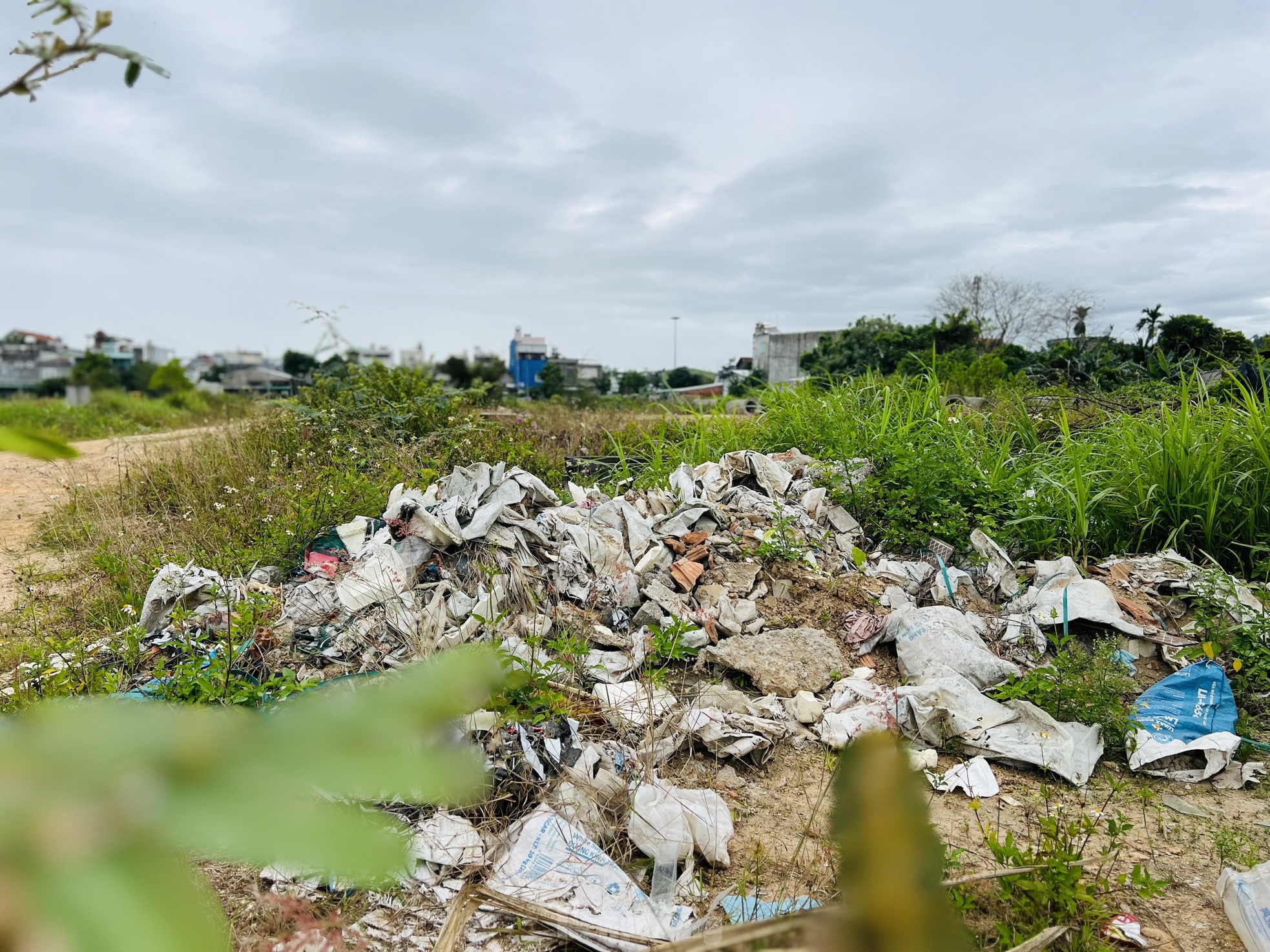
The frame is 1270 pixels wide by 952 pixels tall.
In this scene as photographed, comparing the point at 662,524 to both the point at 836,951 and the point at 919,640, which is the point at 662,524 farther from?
the point at 836,951

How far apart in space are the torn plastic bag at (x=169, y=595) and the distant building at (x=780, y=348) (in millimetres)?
19244

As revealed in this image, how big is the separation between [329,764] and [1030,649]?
385 cm

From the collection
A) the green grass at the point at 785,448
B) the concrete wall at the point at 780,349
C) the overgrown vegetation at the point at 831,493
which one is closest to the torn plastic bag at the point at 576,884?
the overgrown vegetation at the point at 831,493

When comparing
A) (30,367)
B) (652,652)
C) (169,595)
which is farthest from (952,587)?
(30,367)

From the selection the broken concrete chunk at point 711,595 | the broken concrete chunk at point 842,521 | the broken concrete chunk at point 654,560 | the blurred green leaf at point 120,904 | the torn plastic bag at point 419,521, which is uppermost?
the blurred green leaf at point 120,904

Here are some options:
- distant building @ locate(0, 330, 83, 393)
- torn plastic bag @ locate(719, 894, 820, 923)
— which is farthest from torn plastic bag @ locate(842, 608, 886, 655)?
distant building @ locate(0, 330, 83, 393)

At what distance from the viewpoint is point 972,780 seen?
2688 mm

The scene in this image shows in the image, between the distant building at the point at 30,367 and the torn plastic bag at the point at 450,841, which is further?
the distant building at the point at 30,367

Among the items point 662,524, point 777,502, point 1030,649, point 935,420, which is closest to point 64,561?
point 662,524

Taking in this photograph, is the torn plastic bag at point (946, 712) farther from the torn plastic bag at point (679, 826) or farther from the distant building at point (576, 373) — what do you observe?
the distant building at point (576, 373)

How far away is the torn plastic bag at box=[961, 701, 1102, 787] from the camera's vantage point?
2.76 m

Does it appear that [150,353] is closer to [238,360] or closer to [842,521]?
[238,360]

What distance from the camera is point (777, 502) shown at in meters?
4.59

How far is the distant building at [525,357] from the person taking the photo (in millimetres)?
20625
